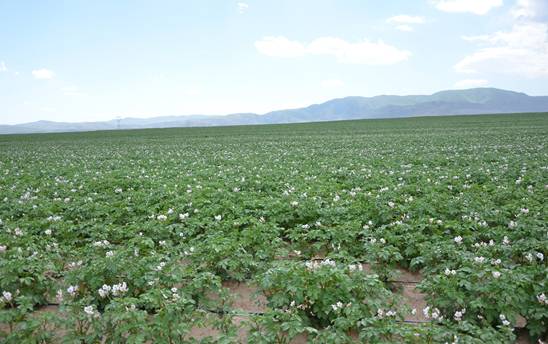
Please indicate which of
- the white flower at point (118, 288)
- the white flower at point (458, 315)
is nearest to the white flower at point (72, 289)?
the white flower at point (118, 288)

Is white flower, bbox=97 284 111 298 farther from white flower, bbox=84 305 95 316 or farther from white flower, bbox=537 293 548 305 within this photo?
white flower, bbox=537 293 548 305

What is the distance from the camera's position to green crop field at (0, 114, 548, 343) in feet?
13.8

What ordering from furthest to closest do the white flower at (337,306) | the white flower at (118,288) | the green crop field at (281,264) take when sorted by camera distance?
the white flower at (118,288), the white flower at (337,306), the green crop field at (281,264)

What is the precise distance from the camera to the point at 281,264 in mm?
5324

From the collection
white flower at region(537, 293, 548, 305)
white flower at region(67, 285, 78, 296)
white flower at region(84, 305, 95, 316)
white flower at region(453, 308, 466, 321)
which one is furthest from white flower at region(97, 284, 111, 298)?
white flower at region(537, 293, 548, 305)

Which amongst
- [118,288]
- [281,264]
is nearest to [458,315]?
[281,264]

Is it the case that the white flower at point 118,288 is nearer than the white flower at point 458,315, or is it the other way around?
the white flower at point 458,315

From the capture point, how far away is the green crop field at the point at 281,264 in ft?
13.8

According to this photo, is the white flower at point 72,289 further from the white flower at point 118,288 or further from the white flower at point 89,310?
the white flower at point 89,310

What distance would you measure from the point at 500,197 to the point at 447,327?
673 cm

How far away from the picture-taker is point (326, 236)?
7.08 m

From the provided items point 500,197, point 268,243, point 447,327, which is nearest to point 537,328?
point 447,327

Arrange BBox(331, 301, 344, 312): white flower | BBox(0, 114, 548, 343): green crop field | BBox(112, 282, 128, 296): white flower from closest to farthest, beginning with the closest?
1. BBox(0, 114, 548, 343): green crop field
2. BBox(331, 301, 344, 312): white flower
3. BBox(112, 282, 128, 296): white flower

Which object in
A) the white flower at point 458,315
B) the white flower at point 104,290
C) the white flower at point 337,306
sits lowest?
the white flower at point 458,315
